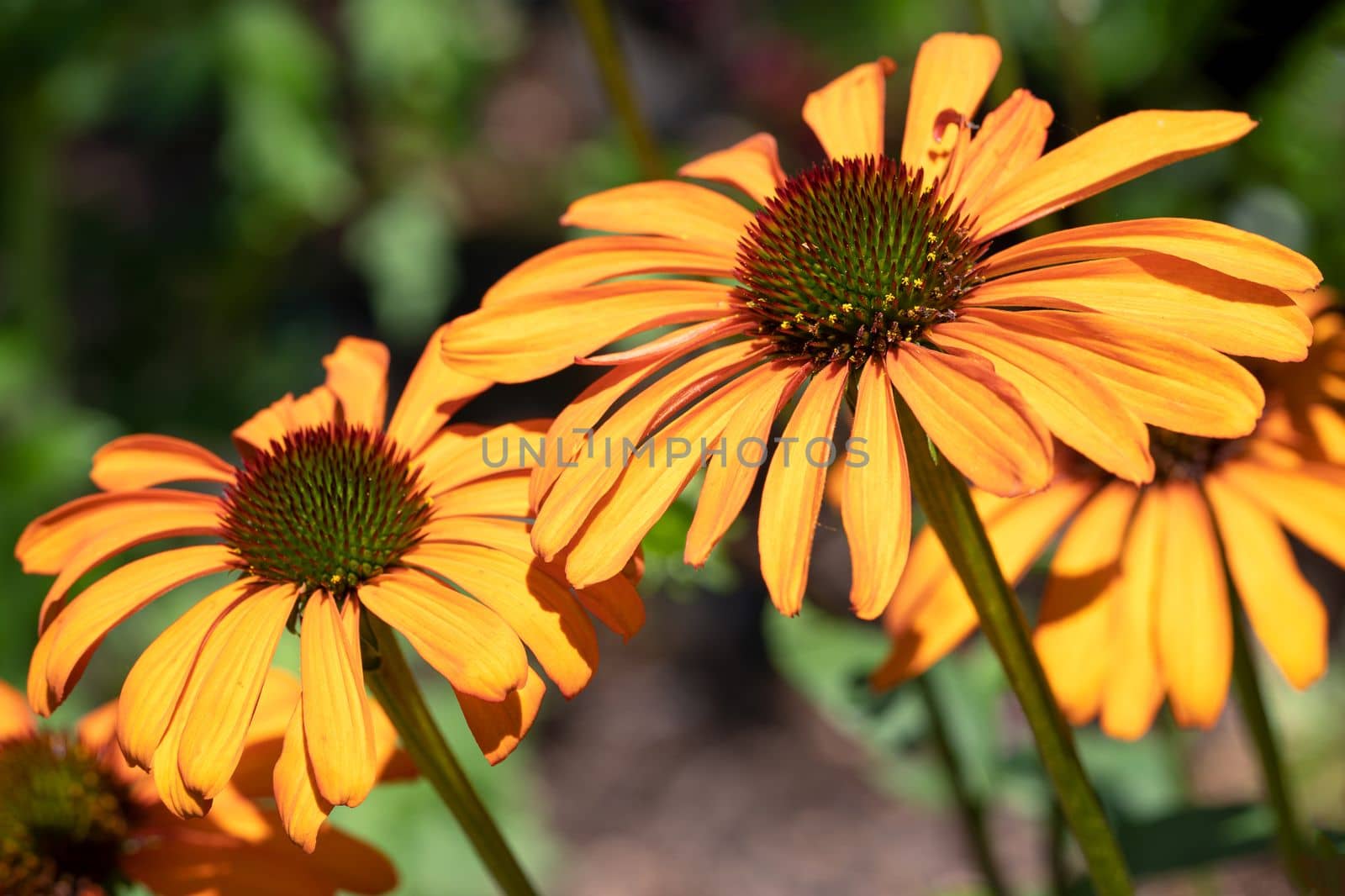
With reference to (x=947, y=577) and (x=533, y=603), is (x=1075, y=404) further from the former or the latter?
(x=947, y=577)

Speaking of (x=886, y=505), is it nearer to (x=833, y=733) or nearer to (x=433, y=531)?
(x=433, y=531)

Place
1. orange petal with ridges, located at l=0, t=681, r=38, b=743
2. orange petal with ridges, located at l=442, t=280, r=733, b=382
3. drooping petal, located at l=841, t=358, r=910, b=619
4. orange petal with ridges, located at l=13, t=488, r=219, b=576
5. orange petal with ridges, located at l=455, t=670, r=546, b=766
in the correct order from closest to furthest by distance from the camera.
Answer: drooping petal, located at l=841, t=358, r=910, b=619 < orange petal with ridges, located at l=455, t=670, r=546, b=766 < orange petal with ridges, located at l=442, t=280, r=733, b=382 < orange petal with ridges, located at l=13, t=488, r=219, b=576 < orange petal with ridges, located at l=0, t=681, r=38, b=743

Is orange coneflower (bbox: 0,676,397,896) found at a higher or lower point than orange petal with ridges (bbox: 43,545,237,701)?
lower

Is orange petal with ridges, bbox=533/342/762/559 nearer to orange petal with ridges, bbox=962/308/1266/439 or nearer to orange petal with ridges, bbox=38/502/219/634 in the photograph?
orange petal with ridges, bbox=962/308/1266/439

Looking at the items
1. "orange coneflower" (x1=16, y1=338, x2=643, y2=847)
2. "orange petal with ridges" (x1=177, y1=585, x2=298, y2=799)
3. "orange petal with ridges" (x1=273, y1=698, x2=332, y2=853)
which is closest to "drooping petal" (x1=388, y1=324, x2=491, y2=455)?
"orange coneflower" (x1=16, y1=338, x2=643, y2=847)


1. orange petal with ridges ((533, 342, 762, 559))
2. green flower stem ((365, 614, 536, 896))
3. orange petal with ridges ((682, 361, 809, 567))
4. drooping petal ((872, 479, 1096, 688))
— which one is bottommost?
drooping petal ((872, 479, 1096, 688))


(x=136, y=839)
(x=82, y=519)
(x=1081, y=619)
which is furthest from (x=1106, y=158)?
(x=136, y=839)

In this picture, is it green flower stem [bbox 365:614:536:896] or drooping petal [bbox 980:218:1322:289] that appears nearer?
drooping petal [bbox 980:218:1322:289]
